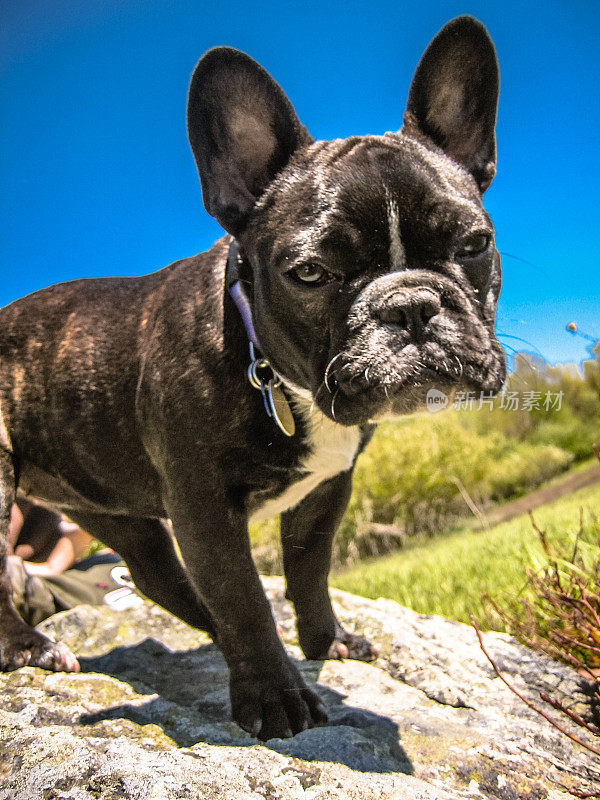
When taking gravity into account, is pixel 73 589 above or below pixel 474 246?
below

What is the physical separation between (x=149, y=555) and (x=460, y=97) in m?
2.77

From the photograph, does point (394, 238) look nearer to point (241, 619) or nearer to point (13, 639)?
point (241, 619)

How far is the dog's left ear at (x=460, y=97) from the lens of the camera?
9.06 feet

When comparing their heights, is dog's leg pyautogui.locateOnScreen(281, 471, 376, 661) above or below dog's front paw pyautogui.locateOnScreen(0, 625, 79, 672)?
above

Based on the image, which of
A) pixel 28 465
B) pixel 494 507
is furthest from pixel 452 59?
pixel 494 507

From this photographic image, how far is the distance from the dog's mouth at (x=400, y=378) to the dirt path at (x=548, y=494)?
1543cm

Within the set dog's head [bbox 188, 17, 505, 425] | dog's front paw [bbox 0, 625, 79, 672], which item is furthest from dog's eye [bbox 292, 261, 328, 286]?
dog's front paw [bbox 0, 625, 79, 672]

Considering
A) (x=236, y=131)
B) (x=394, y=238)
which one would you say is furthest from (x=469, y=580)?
(x=236, y=131)

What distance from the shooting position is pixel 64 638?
3.92 m

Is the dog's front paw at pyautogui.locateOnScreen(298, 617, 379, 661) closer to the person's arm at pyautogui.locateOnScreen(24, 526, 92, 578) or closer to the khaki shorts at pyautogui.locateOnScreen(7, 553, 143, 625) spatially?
the khaki shorts at pyautogui.locateOnScreen(7, 553, 143, 625)

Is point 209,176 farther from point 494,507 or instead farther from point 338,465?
point 494,507

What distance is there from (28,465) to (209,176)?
1.71 meters

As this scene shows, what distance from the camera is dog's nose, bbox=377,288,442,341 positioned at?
2191 mm

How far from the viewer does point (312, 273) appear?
2.43 m
